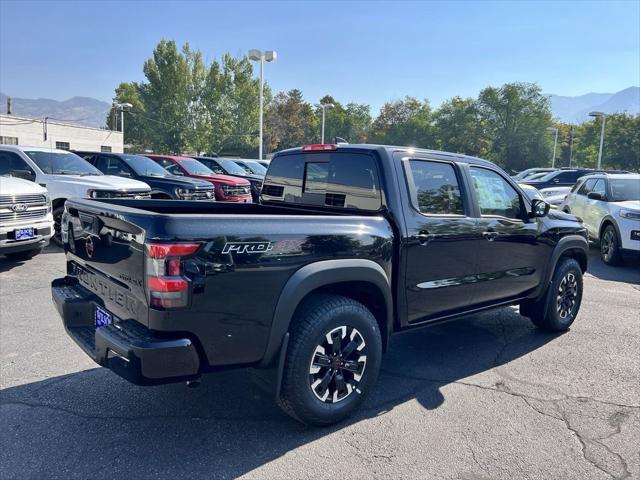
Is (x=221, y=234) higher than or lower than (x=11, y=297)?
higher

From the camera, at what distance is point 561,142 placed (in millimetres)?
63406

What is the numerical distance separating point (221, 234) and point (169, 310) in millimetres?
486

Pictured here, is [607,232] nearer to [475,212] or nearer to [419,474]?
[475,212]

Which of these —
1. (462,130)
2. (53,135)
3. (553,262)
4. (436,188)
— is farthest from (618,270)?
(462,130)

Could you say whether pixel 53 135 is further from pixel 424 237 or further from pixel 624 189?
pixel 424 237

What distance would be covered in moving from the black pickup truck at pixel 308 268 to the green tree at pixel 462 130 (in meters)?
56.7

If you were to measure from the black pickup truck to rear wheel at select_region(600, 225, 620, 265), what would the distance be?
5724 mm

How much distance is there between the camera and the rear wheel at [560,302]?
5316 mm

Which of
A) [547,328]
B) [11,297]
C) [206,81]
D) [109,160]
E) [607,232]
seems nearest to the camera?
[547,328]

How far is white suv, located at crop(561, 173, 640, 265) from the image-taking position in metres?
9.34

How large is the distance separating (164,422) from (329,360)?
1.21 metres

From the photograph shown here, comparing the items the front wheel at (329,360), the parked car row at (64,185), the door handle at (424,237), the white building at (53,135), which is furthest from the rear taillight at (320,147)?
the white building at (53,135)

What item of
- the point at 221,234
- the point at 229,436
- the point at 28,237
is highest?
the point at 221,234

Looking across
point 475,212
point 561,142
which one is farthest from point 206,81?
point 475,212
